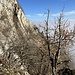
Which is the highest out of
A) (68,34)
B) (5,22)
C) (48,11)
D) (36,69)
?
(5,22)

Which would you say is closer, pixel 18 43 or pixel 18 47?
pixel 18 47

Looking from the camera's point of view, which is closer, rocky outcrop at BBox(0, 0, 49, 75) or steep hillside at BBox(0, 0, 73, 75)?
steep hillside at BBox(0, 0, 73, 75)

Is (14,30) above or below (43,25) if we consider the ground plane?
above

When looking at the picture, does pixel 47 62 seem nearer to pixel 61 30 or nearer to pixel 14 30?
pixel 14 30

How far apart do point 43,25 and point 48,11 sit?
2354 mm

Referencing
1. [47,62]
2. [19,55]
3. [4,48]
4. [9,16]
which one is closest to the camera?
[4,48]

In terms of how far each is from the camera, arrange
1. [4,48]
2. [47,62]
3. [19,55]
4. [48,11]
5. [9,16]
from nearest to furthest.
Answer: [48,11], [4,48], [19,55], [47,62], [9,16]

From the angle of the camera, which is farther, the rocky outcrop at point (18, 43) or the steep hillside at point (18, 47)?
the rocky outcrop at point (18, 43)

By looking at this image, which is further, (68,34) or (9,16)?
(9,16)

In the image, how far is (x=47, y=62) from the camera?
40.4m

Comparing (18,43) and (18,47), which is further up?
(18,43)

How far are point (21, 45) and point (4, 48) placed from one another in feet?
15.0

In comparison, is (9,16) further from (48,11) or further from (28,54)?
(48,11)

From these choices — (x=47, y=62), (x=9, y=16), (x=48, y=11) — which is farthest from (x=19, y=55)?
(x=48, y=11)
